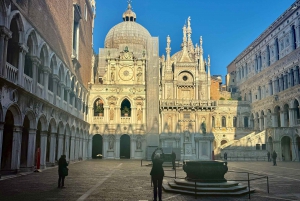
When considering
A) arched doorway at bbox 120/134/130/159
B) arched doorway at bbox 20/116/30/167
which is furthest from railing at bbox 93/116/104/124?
arched doorway at bbox 20/116/30/167

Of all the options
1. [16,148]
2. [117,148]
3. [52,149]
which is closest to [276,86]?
[117,148]

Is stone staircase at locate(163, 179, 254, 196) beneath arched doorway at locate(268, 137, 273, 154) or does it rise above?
beneath

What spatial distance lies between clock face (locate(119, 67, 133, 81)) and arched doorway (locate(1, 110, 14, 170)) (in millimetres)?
28124

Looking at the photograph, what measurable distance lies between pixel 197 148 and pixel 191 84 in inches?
394

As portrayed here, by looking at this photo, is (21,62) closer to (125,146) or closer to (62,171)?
(62,171)

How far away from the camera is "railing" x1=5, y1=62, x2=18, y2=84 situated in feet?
58.1

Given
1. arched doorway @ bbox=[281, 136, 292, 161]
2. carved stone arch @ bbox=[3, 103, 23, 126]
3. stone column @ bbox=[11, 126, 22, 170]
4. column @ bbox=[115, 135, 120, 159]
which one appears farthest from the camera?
arched doorway @ bbox=[281, 136, 292, 161]

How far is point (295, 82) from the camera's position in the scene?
42.1 meters

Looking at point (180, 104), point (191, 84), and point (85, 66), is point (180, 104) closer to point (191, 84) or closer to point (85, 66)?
point (191, 84)

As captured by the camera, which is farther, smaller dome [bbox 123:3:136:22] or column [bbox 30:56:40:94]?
smaller dome [bbox 123:3:136:22]

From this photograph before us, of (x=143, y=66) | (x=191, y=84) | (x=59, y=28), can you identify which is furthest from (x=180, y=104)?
(x=59, y=28)

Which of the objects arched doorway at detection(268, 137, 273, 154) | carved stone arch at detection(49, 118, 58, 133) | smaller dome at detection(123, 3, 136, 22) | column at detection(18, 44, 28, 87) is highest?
smaller dome at detection(123, 3, 136, 22)

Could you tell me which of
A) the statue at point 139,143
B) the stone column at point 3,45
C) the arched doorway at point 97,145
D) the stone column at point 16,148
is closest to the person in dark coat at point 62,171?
the stone column at point 3,45

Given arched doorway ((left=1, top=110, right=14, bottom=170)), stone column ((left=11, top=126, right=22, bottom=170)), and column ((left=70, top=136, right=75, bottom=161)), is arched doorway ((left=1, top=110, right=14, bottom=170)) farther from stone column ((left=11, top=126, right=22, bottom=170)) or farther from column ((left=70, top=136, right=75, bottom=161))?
column ((left=70, top=136, right=75, bottom=161))
